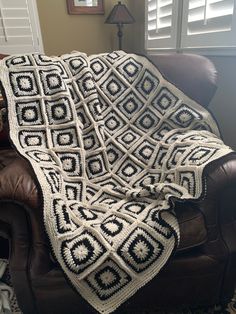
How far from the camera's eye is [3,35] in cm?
229

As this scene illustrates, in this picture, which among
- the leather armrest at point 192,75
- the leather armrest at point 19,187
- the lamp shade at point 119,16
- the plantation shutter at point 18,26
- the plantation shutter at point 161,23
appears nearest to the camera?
the leather armrest at point 19,187

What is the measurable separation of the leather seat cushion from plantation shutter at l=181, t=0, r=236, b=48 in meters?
1.02

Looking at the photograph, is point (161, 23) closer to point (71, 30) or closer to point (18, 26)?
point (71, 30)

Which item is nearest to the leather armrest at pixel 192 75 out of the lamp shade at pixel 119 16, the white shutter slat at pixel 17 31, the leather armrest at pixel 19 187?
the leather armrest at pixel 19 187

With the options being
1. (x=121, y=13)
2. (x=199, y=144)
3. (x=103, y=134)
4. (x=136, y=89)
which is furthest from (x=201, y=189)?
(x=121, y=13)

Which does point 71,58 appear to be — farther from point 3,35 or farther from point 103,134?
point 3,35

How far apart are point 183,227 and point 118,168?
0.47 metres

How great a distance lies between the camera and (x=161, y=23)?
7.16 ft

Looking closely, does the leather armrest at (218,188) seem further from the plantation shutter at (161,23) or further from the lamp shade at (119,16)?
the lamp shade at (119,16)

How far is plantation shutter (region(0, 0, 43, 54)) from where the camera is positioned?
2.24m

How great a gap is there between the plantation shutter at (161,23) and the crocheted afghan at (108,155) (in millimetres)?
736

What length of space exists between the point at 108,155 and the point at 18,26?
5.42 ft

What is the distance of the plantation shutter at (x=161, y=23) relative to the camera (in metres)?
1.99

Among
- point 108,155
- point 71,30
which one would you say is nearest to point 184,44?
point 108,155
